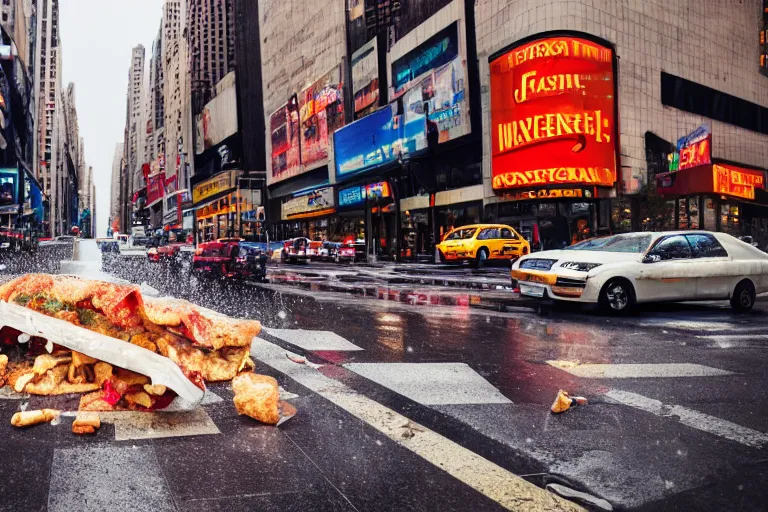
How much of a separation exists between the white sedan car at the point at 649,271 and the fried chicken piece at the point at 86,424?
7997 mm

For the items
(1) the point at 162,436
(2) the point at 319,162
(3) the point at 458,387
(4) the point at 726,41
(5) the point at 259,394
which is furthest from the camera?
(2) the point at 319,162

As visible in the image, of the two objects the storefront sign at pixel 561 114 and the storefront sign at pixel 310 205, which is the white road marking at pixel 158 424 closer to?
the storefront sign at pixel 561 114

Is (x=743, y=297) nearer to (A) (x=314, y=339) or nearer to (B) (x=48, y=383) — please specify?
(A) (x=314, y=339)

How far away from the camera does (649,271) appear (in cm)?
1012

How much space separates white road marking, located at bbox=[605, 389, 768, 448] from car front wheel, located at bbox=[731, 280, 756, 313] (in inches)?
288

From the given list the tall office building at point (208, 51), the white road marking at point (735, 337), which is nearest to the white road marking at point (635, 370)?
the white road marking at point (735, 337)

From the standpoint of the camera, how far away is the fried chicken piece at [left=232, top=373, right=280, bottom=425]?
12.5 feet

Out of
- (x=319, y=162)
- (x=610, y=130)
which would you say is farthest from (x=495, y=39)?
(x=319, y=162)

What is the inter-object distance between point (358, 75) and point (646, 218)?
91.6ft

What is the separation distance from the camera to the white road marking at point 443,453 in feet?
9.07

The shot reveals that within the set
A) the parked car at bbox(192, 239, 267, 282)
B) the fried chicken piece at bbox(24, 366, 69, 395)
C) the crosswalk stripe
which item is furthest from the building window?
the fried chicken piece at bbox(24, 366, 69, 395)

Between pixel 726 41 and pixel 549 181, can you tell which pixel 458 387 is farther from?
pixel 726 41

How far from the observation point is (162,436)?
3490mm

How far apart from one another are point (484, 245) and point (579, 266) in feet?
49.9
